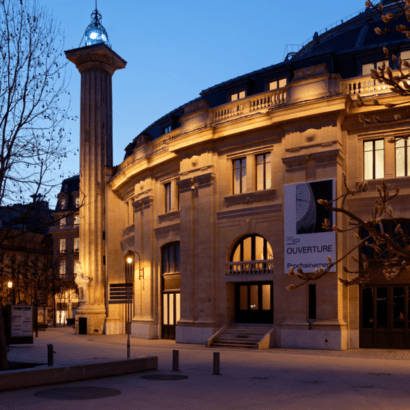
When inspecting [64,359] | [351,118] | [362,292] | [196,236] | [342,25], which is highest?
[342,25]

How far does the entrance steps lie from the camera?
30250 millimetres

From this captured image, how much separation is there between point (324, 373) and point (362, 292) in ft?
34.9

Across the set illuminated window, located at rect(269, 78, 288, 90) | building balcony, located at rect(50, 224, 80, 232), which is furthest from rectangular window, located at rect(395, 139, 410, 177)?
building balcony, located at rect(50, 224, 80, 232)

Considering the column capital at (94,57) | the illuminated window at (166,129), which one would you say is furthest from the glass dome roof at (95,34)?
the illuminated window at (166,129)

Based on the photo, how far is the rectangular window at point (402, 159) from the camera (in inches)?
1129

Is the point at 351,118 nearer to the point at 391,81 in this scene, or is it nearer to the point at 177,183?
the point at 177,183

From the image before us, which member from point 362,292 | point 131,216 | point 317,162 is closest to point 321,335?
point 362,292

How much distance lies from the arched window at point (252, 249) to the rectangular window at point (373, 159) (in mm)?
6660

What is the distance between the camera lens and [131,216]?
49031mm

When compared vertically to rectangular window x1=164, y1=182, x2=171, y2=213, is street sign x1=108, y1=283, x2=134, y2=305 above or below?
below

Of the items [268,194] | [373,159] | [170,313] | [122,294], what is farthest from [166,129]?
[122,294]

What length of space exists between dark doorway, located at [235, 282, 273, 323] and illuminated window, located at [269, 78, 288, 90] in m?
11.4

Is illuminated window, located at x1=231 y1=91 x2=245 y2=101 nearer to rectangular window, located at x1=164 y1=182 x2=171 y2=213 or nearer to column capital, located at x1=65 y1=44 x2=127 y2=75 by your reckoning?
rectangular window, located at x1=164 y1=182 x2=171 y2=213

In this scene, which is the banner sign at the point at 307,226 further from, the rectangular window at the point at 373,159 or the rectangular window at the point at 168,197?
the rectangular window at the point at 168,197
